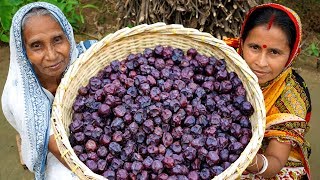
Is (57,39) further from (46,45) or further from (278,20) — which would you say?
(278,20)

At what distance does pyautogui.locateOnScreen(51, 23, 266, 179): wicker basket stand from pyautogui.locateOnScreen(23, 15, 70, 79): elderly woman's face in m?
0.20

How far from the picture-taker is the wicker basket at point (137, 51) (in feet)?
5.90

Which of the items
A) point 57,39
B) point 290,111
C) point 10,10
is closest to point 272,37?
point 290,111

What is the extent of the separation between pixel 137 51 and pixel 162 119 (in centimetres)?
51

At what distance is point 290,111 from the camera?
2291 mm

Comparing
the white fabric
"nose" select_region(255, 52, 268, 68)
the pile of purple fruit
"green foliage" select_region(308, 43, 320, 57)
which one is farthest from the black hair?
"green foliage" select_region(308, 43, 320, 57)

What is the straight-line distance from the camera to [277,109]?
2.33 metres

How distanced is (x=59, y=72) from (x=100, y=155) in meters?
0.66

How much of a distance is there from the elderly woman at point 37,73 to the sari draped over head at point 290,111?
2.92 ft

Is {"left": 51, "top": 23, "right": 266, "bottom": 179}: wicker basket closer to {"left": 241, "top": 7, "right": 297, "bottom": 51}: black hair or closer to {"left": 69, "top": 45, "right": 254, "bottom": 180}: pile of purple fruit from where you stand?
{"left": 69, "top": 45, "right": 254, "bottom": 180}: pile of purple fruit

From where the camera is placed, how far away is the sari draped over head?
223 centimetres

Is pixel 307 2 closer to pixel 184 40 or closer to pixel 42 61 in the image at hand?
pixel 184 40

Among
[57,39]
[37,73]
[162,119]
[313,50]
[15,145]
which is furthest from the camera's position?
[313,50]

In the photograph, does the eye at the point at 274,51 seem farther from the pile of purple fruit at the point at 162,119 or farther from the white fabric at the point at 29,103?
the white fabric at the point at 29,103
